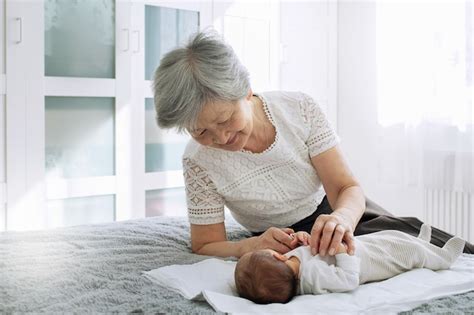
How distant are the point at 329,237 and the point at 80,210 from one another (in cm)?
207

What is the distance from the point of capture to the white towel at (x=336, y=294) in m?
1.20

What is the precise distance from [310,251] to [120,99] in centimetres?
206

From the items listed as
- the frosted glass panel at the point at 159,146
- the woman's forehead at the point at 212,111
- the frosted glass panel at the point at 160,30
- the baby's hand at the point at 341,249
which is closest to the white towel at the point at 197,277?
the baby's hand at the point at 341,249

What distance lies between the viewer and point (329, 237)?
1.36 metres

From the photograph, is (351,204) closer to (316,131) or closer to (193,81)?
(316,131)

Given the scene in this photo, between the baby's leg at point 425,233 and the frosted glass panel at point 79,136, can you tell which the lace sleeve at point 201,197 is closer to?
the baby's leg at point 425,233

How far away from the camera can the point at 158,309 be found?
48.0 inches

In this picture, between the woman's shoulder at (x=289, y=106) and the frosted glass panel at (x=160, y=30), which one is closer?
the woman's shoulder at (x=289, y=106)

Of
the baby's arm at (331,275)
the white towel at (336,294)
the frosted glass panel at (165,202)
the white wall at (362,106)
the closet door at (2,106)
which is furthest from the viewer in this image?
the white wall at (362,106)

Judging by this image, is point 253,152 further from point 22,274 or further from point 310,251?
point 22,274

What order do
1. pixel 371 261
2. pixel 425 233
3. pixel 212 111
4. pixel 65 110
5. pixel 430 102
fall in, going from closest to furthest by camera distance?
pixel 371 261 → pixel 212 111 → pixel 425 233 → pixel 65 110 → pixel 430 102

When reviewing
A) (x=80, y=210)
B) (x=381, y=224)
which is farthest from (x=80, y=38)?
(x=381, y=224)

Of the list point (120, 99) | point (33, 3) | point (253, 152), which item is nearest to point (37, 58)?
point (33, 3)

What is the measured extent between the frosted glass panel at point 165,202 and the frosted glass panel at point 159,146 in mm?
127
